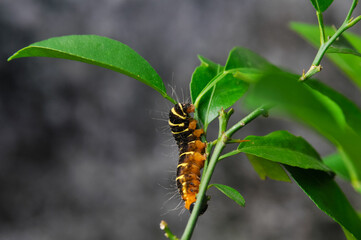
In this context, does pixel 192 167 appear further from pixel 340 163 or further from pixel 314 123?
pixel 314 123

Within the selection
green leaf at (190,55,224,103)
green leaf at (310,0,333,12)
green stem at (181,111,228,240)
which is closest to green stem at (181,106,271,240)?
green stem at (181,111,228,240)

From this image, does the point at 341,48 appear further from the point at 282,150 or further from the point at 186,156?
the point at 186,156

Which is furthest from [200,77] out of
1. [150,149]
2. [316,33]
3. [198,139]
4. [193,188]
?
[150,149]

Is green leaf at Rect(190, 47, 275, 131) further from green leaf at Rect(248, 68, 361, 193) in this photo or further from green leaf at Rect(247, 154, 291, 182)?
green leaf at Rect(248, 68, 361, 193)

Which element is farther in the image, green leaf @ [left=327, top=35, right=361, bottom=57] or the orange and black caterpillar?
the orange and black caterpillar

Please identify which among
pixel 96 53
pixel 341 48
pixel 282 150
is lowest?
pixel 282 150

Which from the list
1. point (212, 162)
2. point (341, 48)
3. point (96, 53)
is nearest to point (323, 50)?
point (341, 48)

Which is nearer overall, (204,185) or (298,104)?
(298,104)
